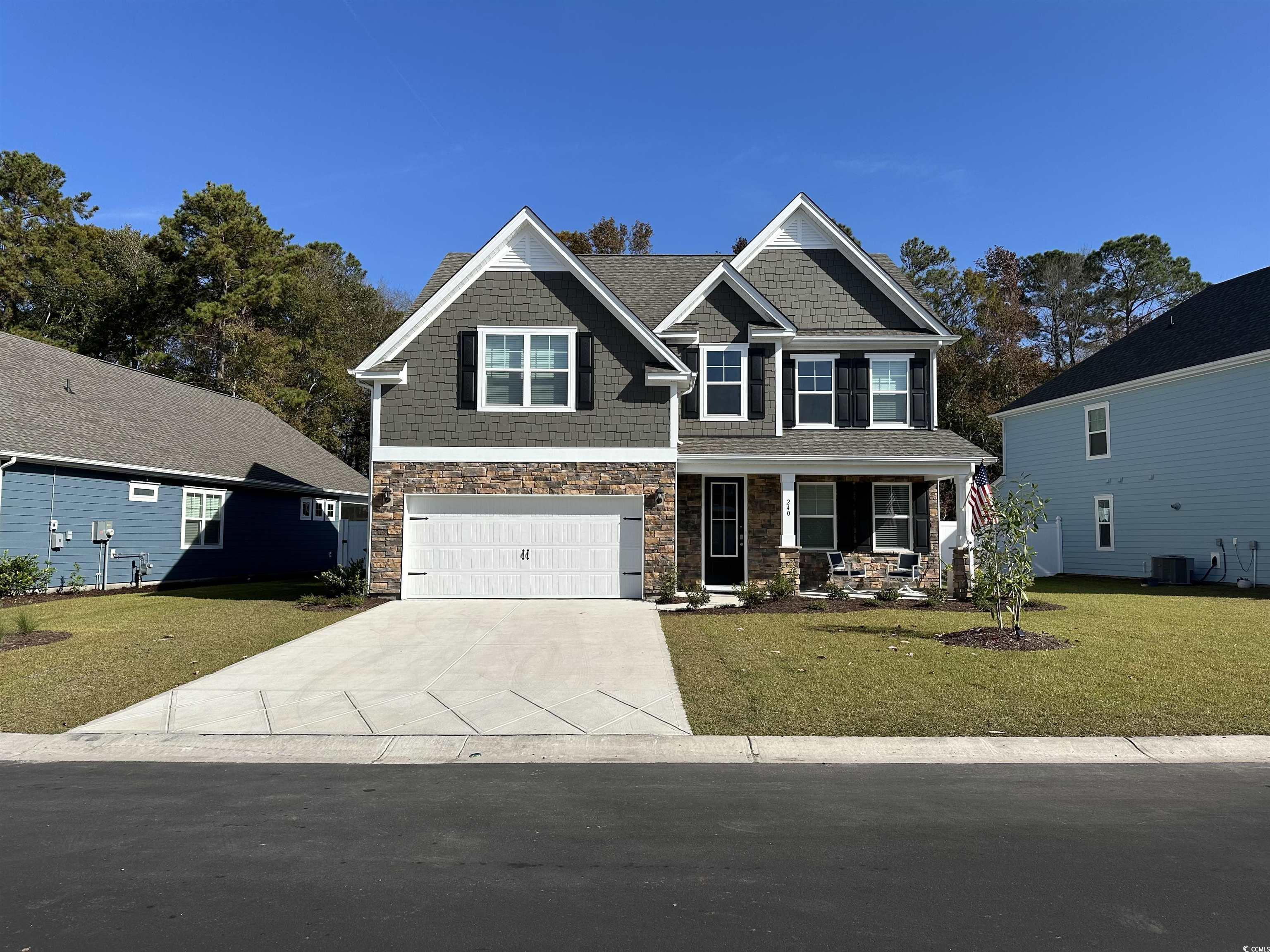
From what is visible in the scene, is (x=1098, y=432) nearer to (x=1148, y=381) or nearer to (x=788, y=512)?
(x=1148, y=381)

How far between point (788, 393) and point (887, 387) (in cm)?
228

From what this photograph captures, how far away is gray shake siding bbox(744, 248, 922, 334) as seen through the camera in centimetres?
1911

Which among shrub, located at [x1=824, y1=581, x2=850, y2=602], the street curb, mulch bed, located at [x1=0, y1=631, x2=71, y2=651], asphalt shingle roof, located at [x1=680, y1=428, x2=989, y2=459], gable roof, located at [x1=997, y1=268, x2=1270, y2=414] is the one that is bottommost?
the street curb

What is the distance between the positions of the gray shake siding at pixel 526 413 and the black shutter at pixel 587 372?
8 centimetres

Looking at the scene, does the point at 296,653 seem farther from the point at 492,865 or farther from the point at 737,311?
the point at 737,311

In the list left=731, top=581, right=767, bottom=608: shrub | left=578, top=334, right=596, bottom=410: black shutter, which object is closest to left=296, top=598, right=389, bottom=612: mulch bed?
left=578, top=334, right=596, bottom=410: black shutter

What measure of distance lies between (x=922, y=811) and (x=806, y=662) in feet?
15.1

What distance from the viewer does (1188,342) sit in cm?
2173

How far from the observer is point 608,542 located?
16.2 m

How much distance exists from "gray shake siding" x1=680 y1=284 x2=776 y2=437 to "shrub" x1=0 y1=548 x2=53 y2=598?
13.5 m

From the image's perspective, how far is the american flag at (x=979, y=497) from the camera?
563 inches

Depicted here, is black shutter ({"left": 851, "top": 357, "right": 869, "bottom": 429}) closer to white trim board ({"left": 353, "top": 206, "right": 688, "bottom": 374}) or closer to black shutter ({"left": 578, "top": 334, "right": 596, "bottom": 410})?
white trim board ({"left": 353, "top": 206, "right": 688, "bottom": 374})

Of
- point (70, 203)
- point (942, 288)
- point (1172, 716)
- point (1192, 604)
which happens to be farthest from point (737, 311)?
point (70, 203)

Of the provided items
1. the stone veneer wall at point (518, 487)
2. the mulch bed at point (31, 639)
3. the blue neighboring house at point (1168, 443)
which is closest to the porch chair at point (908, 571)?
the stone veneer wall at point (518, 487)
